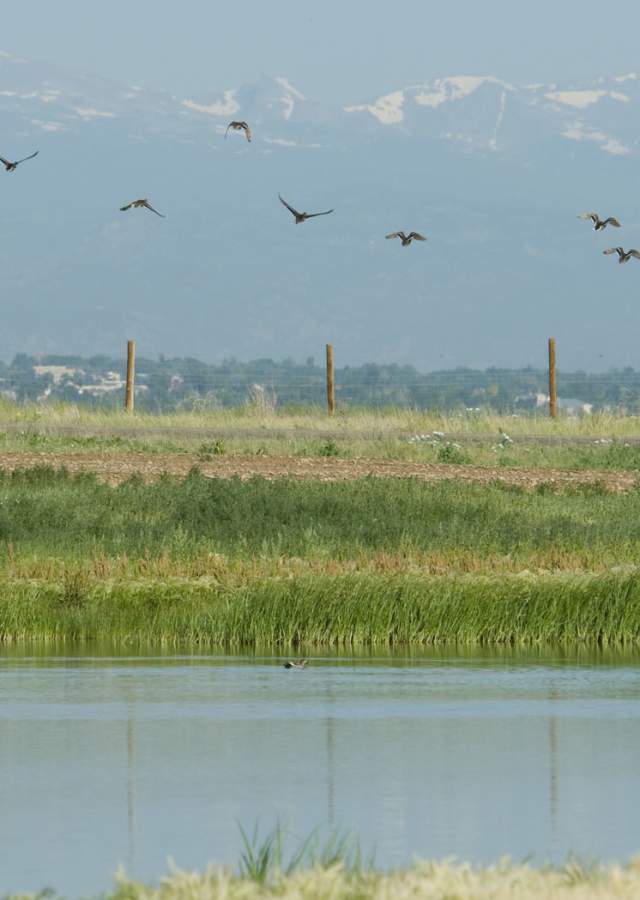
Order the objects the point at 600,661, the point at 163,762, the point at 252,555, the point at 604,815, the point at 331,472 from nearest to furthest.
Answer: the point at 604,815
the point at 163,762
the point at 600,661
the point at 252,555
the point at 331,472

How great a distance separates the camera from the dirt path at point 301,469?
112ft

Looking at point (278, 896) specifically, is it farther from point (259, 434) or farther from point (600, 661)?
point (259, 434)

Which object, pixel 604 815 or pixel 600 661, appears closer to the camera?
pixel 604 815

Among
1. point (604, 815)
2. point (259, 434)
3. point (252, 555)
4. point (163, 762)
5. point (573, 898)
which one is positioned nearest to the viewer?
point (573, 898)

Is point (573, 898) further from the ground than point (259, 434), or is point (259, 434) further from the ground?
point (259, 434)

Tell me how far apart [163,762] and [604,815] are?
3.33 m

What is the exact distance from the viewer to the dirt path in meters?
34.3

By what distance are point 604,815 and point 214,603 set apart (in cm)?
905

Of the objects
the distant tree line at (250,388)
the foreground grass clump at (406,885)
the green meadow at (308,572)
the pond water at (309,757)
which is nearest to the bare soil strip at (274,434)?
the green meadow at (308,572)

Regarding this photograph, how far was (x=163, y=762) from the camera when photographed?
49.4 feet

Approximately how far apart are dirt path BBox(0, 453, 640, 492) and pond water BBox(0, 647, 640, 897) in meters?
13.2

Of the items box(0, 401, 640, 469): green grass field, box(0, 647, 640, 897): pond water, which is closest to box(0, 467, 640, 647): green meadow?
box(0, 647, 640, 897): pond water

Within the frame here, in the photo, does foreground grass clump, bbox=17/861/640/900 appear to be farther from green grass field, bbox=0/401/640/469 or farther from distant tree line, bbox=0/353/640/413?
distant tree line, bbox=0/353/640/413

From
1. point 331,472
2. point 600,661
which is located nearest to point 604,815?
point 600,661
